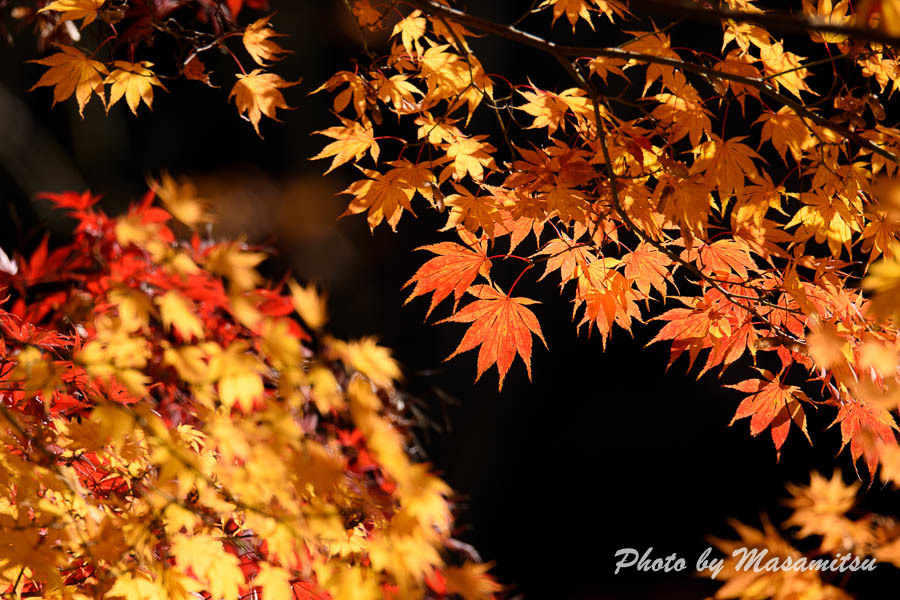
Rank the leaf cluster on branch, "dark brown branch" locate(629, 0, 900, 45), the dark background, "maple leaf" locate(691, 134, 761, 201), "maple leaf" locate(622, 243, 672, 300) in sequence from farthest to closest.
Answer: the dark background
"maple leaf" locate(622, 243, 672, 300)
"maple leaf" locate(691, 134, 761, 201)
the leaf cluster on branch
"dark brown branch" locate(629, 0, 900, 45)

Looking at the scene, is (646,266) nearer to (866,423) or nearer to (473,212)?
(473,212)

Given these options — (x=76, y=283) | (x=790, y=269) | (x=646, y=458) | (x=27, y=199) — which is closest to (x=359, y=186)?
(x=790, y=269)

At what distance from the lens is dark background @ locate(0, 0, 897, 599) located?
3326 mm

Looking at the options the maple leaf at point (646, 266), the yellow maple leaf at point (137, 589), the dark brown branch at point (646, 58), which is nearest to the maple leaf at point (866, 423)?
the maple leaf at point (646, 266)

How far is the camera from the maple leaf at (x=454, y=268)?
1.53 meters

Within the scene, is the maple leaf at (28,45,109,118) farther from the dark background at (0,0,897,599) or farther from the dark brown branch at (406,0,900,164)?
the dark background at (0,0,897,599)

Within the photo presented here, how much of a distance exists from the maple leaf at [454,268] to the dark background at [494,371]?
1.82m

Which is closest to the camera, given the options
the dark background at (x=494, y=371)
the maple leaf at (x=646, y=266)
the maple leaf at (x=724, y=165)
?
the maple leaf at (x=724, y=165)

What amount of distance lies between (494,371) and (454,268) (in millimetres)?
2085

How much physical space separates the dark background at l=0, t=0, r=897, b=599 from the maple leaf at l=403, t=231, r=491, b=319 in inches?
Answer: 71.7

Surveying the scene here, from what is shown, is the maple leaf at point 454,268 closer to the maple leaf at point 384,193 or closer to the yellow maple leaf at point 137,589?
the maple leaf at point 384,193

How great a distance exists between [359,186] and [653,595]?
8.47ft

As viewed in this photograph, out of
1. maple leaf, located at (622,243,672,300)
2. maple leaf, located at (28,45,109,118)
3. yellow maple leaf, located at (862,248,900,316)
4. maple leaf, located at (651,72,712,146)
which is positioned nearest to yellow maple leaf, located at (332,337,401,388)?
yellow maple leaf, located at (862,248,900,316)

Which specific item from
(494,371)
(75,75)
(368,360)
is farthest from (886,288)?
(494,371)
